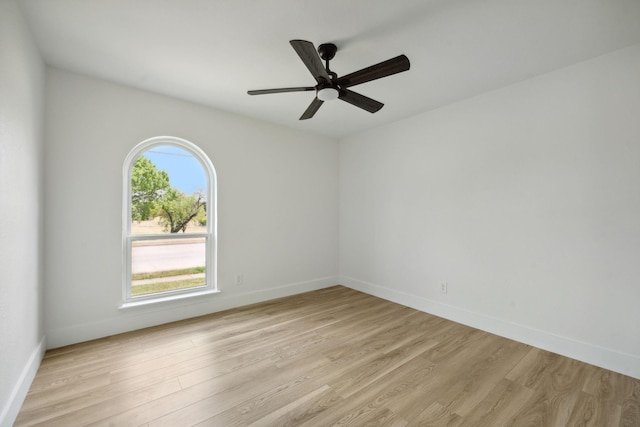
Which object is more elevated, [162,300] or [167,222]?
[167,222]

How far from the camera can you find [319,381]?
2.05 metres

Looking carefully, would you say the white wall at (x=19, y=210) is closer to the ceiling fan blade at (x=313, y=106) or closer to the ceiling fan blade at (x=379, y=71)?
the ceiling fan blade at (x=313, y=106)

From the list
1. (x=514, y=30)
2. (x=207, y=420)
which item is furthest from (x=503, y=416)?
(x=514, y=30)

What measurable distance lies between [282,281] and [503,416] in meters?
3.00

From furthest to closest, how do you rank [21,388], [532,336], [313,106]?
[532,336] < [313,106] < [21,388]

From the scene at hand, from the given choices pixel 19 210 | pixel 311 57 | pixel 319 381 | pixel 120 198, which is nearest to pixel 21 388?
pixel 19 210

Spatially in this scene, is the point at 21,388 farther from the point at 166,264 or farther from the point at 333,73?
the point at 333,73

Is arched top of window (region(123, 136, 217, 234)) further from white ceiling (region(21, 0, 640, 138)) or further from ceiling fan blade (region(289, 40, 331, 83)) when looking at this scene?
ceiling fan blade (region(289, 40, 331, 83))

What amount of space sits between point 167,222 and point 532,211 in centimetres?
400

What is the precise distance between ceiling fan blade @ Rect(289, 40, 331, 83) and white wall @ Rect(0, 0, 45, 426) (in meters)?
1.65

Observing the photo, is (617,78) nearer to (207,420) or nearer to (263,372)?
(263,372)

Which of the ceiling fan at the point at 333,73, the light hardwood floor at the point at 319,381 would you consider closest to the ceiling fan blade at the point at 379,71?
the ceiling fan at the point at 333,73

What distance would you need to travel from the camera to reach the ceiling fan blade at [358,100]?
2.26 m

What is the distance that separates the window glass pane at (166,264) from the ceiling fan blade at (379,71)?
265 centimetres
